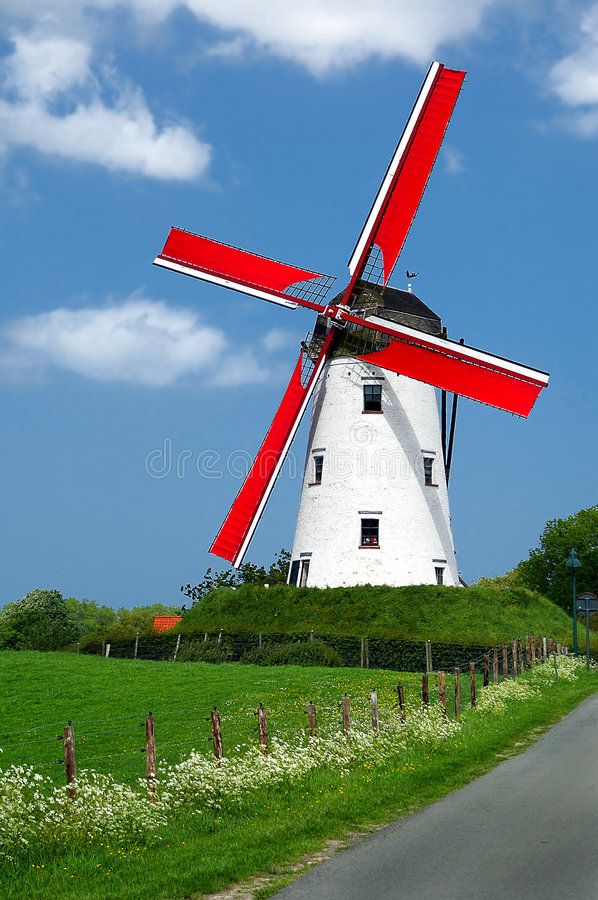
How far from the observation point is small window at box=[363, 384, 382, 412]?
151ft

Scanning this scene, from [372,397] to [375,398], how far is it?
144 millimetres

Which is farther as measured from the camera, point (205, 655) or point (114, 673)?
point (205, 655)

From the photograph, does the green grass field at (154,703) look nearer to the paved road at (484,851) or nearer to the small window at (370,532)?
the paved road at (484,851)

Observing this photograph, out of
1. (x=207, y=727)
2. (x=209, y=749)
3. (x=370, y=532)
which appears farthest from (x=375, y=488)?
(x=209, y=749)

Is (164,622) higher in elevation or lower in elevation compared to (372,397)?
lower

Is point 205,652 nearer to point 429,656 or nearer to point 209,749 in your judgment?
point 429,656

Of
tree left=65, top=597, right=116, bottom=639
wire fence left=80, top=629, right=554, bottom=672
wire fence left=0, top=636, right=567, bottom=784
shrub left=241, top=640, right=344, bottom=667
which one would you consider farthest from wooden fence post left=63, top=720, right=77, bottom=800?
tree left=65, top=597, right=116, bottom=639

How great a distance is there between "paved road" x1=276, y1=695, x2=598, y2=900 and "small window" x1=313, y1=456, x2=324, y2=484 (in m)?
30.1

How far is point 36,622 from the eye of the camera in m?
72.6

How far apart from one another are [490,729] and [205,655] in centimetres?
2543

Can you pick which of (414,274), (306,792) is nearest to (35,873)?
(306,792)

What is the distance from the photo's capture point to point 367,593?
44.8 m

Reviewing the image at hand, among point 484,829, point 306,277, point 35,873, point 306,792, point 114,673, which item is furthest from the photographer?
point 306,277

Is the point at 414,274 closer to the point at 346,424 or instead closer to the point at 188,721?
the point at 346,424
